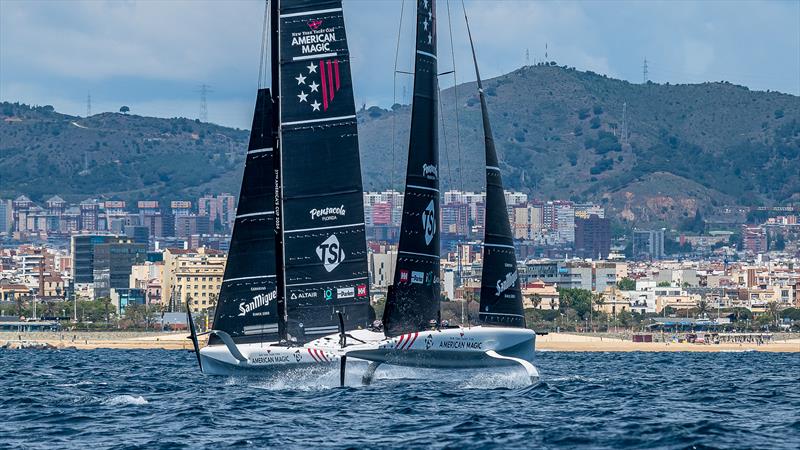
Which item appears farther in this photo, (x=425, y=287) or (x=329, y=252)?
(x=425, y=287)

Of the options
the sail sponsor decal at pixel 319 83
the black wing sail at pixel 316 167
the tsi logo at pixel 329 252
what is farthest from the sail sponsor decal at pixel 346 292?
the sail sponsor decal at pixel 319 83

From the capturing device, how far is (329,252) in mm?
38375

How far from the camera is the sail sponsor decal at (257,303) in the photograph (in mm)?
38750

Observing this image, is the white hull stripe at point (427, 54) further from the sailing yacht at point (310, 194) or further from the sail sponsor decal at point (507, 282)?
the sail sponsor decal at point (507, 282)

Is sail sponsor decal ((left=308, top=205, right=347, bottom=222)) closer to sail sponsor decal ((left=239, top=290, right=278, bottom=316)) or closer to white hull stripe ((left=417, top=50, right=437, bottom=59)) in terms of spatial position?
sail sponsor decal ((left=239, top=290, right=278, bottom=316))

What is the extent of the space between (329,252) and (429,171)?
3544mm

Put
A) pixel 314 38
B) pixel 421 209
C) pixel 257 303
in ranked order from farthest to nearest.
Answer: pixel 421 209 → pixel 257 303 → pixel 314 38

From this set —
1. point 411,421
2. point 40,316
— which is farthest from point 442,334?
point 40,316

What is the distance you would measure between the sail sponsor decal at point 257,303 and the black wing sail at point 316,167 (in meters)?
0.65

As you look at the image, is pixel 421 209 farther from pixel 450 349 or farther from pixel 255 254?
pixel 255 254

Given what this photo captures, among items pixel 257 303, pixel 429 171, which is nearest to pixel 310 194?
pixel 257 303

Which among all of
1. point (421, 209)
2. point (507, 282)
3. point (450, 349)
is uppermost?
point (421, 209)

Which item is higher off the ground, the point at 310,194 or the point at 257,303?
the point at 310,194

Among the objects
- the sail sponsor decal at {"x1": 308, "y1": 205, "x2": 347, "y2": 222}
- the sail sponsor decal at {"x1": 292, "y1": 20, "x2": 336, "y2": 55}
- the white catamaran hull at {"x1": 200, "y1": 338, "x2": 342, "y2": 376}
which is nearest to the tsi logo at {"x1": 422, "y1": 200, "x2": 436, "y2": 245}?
the sail sponsor decal at {"x1": 308, "y1": 205, "x2": 347, "y2": 222}
